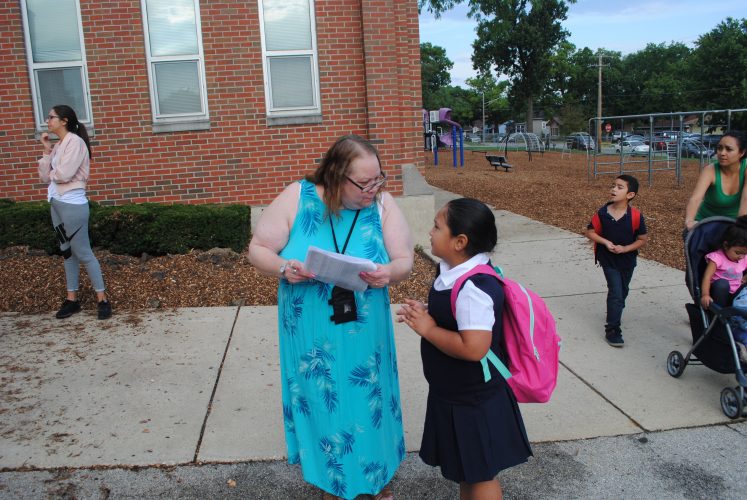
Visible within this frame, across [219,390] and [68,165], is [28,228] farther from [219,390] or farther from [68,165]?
[219,390]

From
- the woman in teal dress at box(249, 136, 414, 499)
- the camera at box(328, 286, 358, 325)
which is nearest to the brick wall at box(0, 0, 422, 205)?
the woman in teal dress at box(249, 136, 414, 499)

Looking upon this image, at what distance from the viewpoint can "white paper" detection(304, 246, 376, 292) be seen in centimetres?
252

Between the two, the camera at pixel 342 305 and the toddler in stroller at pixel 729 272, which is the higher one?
the camera at pixel 342 305

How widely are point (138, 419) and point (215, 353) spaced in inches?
45.3

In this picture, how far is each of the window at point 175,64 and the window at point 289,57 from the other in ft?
2.78

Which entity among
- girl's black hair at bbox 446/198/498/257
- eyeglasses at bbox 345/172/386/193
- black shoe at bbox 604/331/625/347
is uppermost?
eyeglasses at bbox 345/172/386/193

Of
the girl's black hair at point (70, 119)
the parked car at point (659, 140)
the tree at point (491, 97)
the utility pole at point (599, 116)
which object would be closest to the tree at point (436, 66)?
the tree at point (491, 97)

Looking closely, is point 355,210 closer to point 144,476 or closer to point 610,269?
point 144,476

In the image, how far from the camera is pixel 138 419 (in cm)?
400

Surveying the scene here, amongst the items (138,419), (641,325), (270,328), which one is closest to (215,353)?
(270,328)

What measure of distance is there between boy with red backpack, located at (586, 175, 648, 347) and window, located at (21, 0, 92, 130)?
6.48 metres

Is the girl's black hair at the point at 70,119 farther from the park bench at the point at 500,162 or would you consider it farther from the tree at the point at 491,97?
the tree at the point at 491,97

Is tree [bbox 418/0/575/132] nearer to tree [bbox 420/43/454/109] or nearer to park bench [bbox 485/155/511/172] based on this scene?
tree [bbox 420/43/454/109]

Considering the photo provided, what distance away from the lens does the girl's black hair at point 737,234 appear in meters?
4.00
